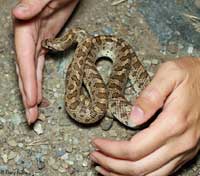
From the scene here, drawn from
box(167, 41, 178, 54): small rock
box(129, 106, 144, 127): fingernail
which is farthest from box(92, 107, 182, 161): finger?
box(167, 41, 178, 54): small rock

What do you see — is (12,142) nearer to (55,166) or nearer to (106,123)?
(55,166)

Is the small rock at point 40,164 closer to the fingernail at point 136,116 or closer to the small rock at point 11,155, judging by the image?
the small rock at point 11,155

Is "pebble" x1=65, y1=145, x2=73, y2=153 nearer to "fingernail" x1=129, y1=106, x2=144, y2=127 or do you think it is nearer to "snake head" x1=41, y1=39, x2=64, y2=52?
"snake head" x1=41, y1=39, x2=64, y2=52

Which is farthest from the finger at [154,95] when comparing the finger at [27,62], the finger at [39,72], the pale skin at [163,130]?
the finger at [39,72]

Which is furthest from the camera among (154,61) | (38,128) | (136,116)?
(154,61)

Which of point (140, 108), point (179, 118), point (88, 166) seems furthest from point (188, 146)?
point (88, 166)

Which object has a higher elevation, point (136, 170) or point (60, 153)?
point (136, 170)

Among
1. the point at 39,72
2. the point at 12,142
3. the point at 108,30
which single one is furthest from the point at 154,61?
the point at 12,142
